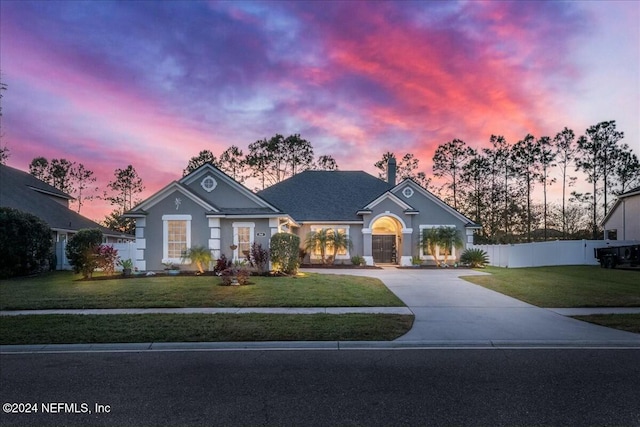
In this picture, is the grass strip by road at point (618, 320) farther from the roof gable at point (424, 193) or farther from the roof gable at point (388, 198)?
the roof gable at point (424, 193)

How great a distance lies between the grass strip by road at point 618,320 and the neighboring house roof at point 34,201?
30.2 meters

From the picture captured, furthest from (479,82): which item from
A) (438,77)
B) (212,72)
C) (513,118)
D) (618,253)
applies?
(618,253)

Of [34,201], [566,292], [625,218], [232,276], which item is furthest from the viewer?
[625,218]

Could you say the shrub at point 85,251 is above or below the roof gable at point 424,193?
below

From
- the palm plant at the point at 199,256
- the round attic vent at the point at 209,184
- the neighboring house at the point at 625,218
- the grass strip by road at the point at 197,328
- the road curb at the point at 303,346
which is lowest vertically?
the road curb at the point at 303,346

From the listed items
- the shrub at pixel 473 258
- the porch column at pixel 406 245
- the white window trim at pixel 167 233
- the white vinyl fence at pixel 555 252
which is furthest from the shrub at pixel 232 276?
the white vinyl fence at pixel 555 252

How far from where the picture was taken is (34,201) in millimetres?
30438

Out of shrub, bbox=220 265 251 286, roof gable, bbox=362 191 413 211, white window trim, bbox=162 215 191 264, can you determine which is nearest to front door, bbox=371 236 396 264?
roof gable, bbox=362 191 413 211

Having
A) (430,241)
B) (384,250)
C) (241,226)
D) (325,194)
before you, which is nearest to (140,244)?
(241,226)

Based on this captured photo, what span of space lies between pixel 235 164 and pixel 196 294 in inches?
1634

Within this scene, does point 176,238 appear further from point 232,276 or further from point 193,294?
point 193,294

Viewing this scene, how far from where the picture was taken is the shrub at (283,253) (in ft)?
65.9

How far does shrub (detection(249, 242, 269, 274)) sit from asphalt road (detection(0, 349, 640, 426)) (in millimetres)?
12647

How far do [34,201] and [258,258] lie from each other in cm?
2215
